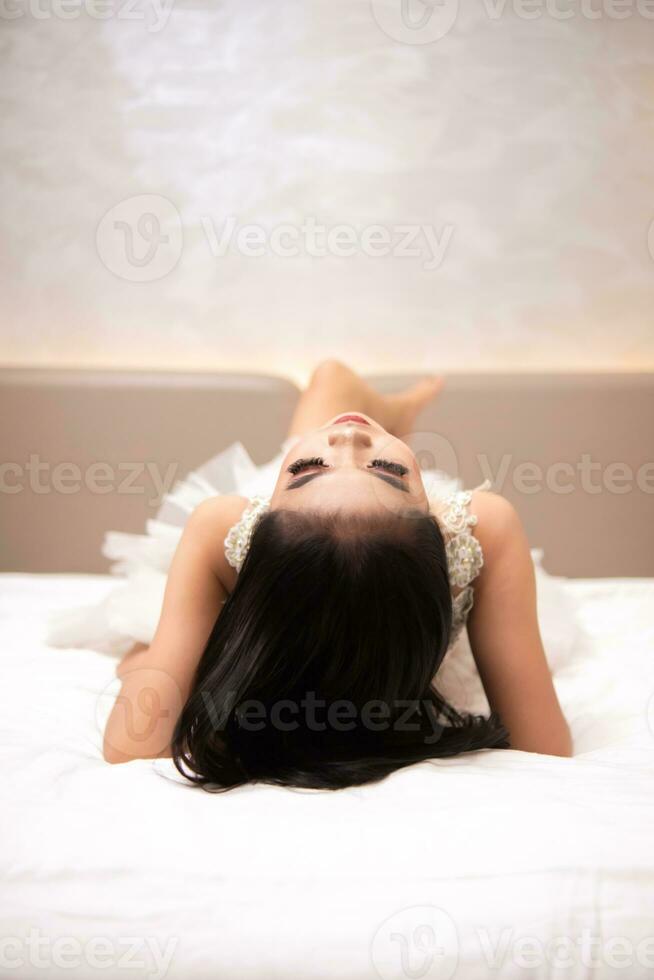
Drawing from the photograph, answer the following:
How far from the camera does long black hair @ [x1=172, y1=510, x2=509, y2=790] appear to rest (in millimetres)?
1018

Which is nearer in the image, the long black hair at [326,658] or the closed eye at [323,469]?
the long black hair at [326,658]

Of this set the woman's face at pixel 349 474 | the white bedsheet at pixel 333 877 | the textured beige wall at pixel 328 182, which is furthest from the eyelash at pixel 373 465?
the textured beige wall at pixel 328 182

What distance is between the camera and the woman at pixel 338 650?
1.02m

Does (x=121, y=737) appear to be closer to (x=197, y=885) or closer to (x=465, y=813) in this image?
(x=197, y=885)

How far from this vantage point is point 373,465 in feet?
3.84

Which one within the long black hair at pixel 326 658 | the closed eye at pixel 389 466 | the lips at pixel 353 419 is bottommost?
the long black hair at pixel 326 658

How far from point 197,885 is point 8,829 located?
0.19 m

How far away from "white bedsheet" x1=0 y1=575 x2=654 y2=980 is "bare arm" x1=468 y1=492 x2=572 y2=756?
0.24 metres

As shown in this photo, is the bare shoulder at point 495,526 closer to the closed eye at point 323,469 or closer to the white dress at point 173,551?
the white dress at point 173,551

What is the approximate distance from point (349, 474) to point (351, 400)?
0.96 metres

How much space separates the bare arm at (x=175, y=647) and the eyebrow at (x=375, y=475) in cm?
24

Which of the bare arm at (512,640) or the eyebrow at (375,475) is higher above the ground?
the eyebrow at (375,475)

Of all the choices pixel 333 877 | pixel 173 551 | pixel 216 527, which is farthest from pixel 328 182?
pixel 333 877

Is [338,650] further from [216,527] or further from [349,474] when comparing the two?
[216,527]
